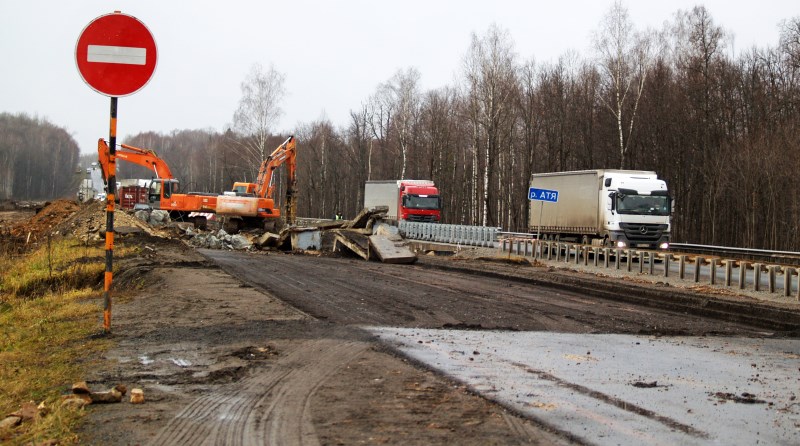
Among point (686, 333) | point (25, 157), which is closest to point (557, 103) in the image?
point (686, 333)

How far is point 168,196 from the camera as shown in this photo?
46.0 m

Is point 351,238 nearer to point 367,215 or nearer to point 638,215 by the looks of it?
point 367,215

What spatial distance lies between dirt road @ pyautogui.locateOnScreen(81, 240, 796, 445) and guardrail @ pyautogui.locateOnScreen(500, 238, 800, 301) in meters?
7.17

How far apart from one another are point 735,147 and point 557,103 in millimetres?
20143

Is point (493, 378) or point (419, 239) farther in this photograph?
point (419, 239)

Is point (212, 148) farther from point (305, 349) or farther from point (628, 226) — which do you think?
point (305, 349)

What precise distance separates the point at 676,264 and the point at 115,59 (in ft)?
79.1

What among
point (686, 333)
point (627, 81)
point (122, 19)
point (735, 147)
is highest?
point (627, 81)

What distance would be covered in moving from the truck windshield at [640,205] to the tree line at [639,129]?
13700 mm

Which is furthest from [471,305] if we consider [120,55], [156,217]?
[156,217]

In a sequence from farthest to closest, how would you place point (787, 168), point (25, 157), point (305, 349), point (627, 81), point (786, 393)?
point (25, 157) → point (627, 81) → point (787, 168) → point (305, 349) → point (786, 393)

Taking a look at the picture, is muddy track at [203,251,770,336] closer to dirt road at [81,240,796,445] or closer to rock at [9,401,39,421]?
dirt road at [81,240,796,445]

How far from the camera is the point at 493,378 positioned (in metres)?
7.05

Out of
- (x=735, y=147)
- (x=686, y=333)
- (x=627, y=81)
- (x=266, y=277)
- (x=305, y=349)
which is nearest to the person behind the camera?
(x=305, y=349)
